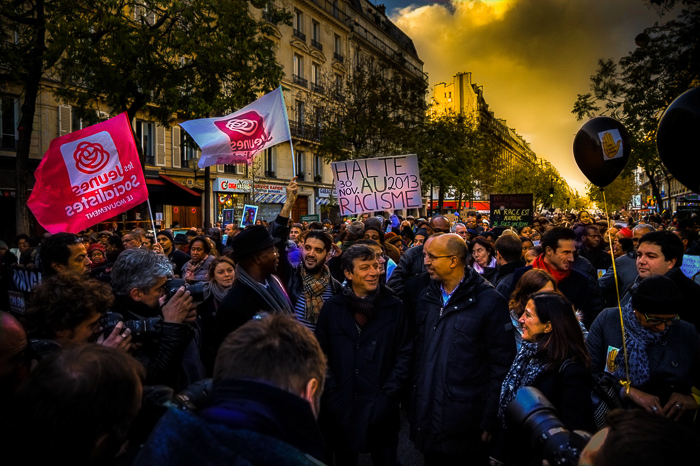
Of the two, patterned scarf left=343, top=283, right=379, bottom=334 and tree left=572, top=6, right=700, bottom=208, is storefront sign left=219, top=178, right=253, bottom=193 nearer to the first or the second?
tree left=572, top=6, right=700, bottom=208

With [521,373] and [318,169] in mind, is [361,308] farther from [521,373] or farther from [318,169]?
[318,169]

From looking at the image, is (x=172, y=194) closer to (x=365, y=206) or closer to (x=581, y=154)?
(x=365, y=206)

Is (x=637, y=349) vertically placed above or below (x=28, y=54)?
below

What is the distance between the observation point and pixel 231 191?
3036 cm

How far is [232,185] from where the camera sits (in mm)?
30297

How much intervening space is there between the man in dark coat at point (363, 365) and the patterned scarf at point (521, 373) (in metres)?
0.68

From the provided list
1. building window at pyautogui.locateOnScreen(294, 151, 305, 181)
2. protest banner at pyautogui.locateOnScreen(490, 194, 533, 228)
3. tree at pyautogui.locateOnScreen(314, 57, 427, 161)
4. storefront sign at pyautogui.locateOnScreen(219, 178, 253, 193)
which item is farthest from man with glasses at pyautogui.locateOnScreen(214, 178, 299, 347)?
building window at pyautogui.locateOnScreen(294, 151, 305, 181)

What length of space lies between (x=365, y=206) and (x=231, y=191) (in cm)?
2182

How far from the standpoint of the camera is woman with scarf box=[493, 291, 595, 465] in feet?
7.80

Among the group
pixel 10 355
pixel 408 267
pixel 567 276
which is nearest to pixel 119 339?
pixel 10 355

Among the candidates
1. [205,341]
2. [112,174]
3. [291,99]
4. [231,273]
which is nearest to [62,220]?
[112,174]

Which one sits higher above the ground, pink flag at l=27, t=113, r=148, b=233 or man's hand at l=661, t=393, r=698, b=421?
pink flag at l=27, t=113, r=148, b=233

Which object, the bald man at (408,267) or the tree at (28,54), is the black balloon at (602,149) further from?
the tree at (28,54)

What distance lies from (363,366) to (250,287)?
933 mm
